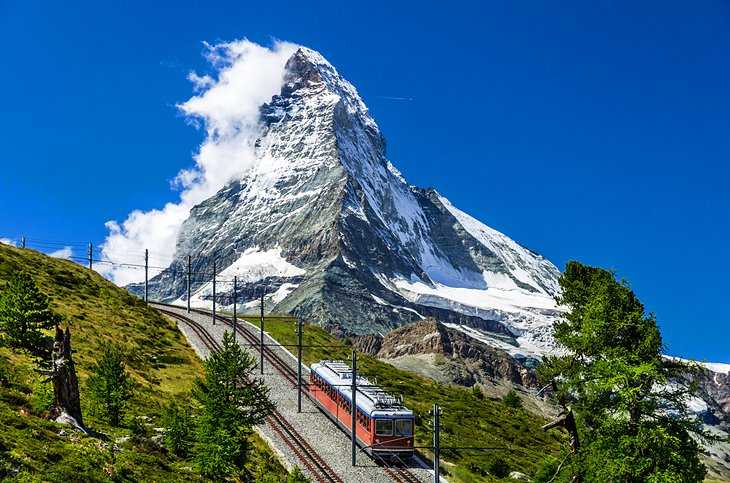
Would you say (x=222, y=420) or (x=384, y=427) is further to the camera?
(x=384, y=427)

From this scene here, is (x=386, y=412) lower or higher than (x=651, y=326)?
lower

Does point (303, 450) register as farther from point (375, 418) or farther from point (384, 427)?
point (384, 427)

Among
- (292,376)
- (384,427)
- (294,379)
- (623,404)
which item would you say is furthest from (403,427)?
(292,376)

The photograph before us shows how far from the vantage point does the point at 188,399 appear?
59.2m

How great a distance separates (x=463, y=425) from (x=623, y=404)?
190 feet

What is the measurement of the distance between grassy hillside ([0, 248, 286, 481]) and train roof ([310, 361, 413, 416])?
8.15 meters

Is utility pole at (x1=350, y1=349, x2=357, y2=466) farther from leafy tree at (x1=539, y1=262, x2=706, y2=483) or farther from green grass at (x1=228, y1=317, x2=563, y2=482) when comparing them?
leafy tree at (x1=539, y1=262, x2=706, y2=483)

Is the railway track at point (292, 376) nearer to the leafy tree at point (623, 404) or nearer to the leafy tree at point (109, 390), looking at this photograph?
the leafy tree at point (109, 390)

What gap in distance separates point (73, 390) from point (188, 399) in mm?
26153

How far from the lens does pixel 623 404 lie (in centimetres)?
2631

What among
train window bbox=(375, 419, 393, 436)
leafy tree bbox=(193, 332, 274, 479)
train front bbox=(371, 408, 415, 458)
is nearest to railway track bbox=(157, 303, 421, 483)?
train front bbox=(371, 408, 415, 458)

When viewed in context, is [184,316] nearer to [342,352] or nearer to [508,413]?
[342,352]

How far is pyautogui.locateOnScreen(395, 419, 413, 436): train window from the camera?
51312 mm

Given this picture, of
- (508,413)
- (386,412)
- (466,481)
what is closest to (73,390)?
(386,412)
